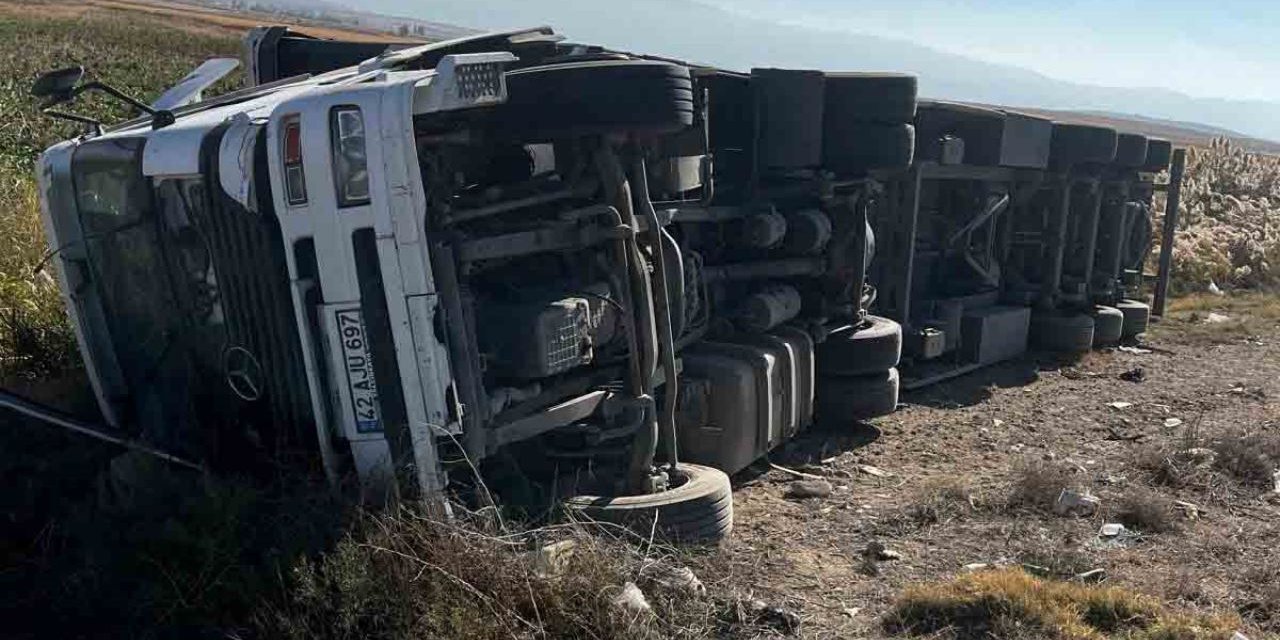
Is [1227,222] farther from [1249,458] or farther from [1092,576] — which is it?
[1092,576]

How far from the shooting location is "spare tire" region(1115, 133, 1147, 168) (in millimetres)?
10914

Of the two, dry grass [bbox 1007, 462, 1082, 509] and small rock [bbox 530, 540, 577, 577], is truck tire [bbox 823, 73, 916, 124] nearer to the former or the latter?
dry grass [bbox 1007, 462, 1082, 509]

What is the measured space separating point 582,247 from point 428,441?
109 centimetres

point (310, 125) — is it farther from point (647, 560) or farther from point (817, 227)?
point (817, 227)

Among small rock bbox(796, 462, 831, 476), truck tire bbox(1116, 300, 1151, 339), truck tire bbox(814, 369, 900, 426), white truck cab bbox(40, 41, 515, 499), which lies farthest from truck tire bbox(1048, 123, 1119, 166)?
white truck cab bbox(40, 41, 515, 499)

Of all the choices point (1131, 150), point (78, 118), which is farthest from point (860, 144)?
point (1131, 150)

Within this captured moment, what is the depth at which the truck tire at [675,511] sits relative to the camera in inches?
176

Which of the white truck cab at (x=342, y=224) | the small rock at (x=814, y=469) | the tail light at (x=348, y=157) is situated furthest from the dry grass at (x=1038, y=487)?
the tail light at (x=348, y=157)

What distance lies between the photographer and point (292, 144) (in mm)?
3967

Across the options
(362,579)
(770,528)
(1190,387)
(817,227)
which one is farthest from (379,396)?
(1190,387)

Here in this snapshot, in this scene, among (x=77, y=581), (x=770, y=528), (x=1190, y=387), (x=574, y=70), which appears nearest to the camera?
(x=77, y=581)

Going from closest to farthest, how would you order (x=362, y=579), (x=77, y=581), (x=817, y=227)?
(x=362, y=579) < (x=77, y=581) < (x=817, y=227)

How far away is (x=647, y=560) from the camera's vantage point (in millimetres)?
3936

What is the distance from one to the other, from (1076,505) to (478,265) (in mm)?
2989
